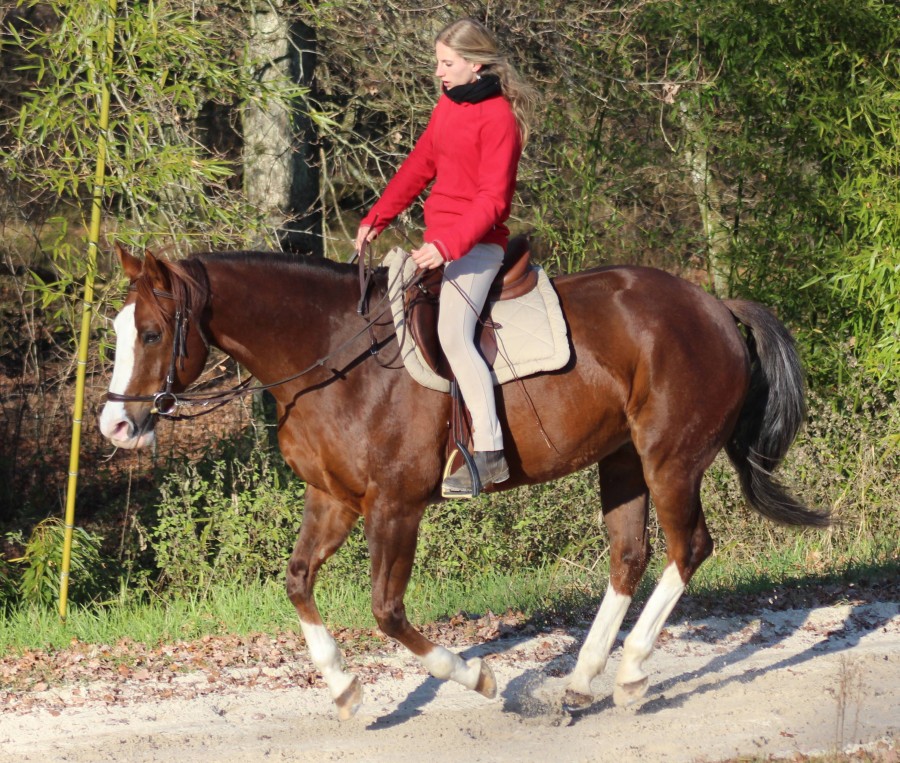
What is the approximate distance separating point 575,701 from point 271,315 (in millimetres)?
2195

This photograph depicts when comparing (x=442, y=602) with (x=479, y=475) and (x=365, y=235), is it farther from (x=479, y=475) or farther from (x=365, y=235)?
(x=365, y=235)

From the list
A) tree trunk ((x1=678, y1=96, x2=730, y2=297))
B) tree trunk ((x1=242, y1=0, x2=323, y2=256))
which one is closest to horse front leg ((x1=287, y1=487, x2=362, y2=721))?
tree trunk ((x1=242, y1=0, x2=323, y2=256))

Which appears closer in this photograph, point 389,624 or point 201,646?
point 389,624

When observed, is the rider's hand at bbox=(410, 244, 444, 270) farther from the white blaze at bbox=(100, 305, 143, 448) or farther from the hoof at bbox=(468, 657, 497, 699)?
the hoof at bbox=(468, 657, 497, 699)

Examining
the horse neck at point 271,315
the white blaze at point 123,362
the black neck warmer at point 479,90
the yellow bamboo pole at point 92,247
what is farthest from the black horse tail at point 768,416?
the yellow bamboo pole at point 92,247

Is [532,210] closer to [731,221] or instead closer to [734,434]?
[731,221]

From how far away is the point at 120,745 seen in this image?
15.0 ft

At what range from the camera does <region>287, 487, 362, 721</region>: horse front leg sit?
479cm

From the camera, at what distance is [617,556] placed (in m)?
5.45

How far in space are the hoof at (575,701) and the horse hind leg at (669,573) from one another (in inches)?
6.3

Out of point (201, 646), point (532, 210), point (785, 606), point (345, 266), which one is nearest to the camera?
point (345, 266)

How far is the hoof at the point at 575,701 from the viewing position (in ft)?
16.5

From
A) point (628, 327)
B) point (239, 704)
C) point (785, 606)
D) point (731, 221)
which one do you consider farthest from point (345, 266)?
point (731, 221)

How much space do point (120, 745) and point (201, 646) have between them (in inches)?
50.9
